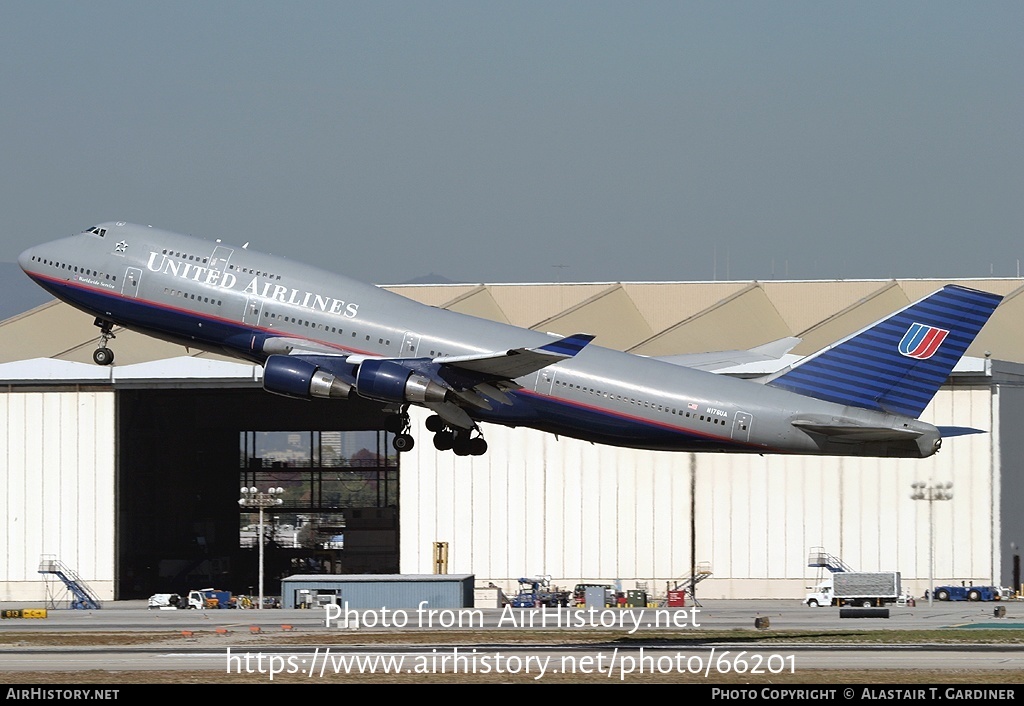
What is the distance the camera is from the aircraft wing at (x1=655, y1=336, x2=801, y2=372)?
59.0 m

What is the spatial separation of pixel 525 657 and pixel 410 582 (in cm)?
2862

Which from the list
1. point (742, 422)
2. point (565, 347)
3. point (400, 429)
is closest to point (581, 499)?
point (400, 429)

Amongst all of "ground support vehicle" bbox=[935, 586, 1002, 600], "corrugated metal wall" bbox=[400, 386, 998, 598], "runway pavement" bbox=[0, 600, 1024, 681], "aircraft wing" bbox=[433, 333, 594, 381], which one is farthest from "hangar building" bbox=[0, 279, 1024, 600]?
"aircraft wing" bbox=[433, 333, 594, 381]

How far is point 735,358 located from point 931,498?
25.9 meters

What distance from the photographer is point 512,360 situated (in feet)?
162

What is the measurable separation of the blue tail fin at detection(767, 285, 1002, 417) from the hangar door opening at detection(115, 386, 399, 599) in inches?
1909

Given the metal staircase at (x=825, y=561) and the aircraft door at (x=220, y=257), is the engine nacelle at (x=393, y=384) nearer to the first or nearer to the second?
the aircraft door at (x=220, y=257)

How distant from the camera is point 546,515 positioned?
87375 millimetres

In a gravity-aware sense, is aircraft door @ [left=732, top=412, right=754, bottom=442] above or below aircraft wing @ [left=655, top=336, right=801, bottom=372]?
below

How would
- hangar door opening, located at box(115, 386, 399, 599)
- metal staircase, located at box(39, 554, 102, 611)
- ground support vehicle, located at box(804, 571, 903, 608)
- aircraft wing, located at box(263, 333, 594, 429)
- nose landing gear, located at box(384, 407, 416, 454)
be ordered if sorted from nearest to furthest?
aircraft wing, located at box(263, 333, 594, 429), nose landing gear, located at box(384, 407, 416, 454), ground support vehicle, located at box(804, 571, 903, 608), metal staircase, located at box(39, 554, 102, 611), hangar door opening, located at box(115, 386, 399, 599)

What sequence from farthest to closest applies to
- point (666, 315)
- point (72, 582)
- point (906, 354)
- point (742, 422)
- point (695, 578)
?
point (666, 315) → point (72, 582) → point (695, 578) → point (742, 422) → point (906, 354)

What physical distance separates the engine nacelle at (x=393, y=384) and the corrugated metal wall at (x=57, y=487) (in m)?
45.1

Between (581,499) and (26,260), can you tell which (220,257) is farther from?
(581,499)

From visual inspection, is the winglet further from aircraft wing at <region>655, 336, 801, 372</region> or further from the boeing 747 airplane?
aircraft wing at <region>655, 336, 801, 372</region>
